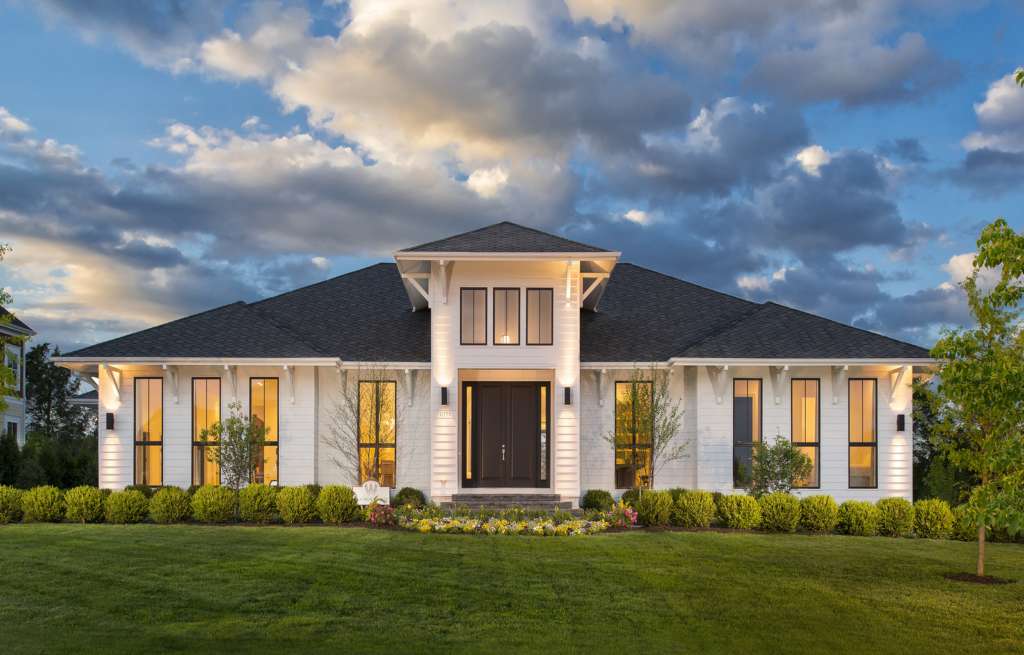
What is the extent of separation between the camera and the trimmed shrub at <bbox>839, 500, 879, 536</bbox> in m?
19.0

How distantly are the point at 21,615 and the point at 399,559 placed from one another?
5.41 metres

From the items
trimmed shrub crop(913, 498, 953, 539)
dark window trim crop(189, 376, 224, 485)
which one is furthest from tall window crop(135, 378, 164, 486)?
trimmed shrub crop(913, 498, 953, 539)

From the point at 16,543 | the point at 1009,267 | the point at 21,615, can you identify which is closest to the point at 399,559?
the point at 21,615

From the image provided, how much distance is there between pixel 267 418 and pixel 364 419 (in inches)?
93.5

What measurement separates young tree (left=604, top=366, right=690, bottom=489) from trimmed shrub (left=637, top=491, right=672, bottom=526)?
1.98 meters

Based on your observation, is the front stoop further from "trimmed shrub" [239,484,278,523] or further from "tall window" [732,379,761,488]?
"tall window" [732,379,761,488]

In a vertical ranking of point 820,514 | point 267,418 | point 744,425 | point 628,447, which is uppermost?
point 267,418

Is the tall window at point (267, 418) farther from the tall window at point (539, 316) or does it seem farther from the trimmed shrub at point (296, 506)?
the tall window at point (539, 316)

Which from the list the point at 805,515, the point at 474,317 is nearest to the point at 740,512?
the point at 805,515

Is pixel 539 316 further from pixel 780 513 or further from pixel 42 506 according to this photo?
pixel 42 506

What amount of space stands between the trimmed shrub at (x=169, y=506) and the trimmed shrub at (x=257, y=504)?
1.24 m

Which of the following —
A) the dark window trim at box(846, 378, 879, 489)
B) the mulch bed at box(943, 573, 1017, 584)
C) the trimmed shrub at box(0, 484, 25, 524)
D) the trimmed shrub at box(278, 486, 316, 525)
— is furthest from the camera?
the dark window trim at box(846, 378, 879, 489)

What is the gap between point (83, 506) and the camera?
64.6 ft

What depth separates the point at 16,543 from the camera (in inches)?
638
